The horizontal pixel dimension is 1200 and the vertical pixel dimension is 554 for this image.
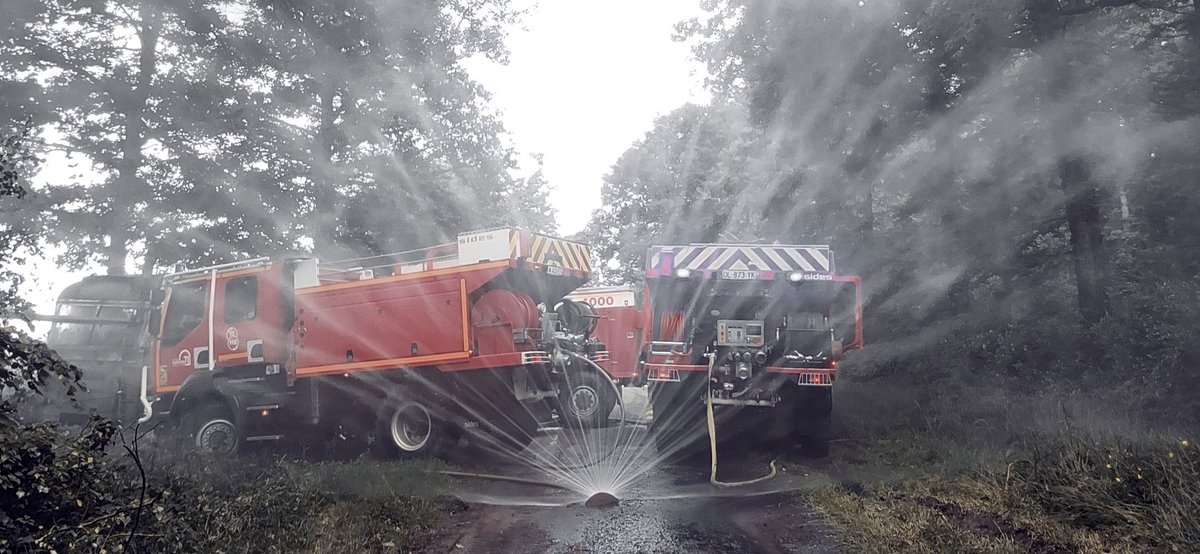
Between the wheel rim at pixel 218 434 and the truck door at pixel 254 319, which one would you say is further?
the truck door at pixel 254 319

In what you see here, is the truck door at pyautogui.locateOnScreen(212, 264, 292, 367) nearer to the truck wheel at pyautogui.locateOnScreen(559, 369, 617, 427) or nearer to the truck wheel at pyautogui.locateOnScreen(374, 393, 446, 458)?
the truck wheel at pyautogui.locateOnScreen(374, 393, 446, 458)

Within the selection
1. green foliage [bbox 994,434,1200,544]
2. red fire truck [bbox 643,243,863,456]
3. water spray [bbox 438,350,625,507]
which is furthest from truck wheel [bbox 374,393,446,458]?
green foliage [bbox 994,434,1200,544]

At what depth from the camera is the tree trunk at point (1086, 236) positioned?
12.7m

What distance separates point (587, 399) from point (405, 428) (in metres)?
3.16

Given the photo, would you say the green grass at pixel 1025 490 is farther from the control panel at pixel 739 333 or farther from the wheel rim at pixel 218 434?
the wheel rim at pixel 218 434

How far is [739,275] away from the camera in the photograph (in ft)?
36.3

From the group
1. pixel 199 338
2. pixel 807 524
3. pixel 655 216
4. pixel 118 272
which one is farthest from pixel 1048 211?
pixel 655 216

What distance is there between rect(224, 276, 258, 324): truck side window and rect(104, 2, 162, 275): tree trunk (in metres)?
6.77

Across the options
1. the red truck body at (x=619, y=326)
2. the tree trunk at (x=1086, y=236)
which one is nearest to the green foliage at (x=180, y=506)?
the red truck body at (x=619, y=326)

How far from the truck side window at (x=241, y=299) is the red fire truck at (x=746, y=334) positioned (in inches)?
210

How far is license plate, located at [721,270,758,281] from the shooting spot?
11.0 metres

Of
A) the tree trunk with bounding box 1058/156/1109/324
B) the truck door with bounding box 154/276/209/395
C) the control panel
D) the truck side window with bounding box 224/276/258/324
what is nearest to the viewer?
the control panel

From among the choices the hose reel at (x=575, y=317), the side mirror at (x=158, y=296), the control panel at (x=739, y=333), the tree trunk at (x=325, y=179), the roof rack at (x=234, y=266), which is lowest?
the control panel at (x=739, y=333)

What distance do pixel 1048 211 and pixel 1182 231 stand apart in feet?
5.85
